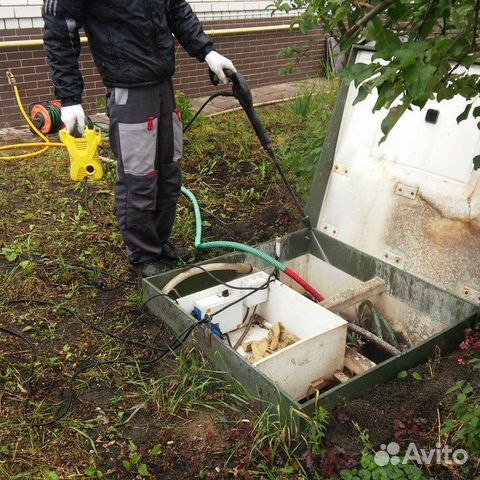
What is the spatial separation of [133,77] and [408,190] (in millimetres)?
1562

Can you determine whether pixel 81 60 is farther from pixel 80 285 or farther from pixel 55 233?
pixel 80 285

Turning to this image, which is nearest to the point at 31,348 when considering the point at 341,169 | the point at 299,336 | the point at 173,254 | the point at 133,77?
the point at 173,254

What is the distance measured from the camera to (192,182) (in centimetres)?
459

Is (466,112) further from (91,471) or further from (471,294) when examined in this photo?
(91,471)

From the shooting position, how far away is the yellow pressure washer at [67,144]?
428 cm

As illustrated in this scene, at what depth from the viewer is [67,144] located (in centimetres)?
429

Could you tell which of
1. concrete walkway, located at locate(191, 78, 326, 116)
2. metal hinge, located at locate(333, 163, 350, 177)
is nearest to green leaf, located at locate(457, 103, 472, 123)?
metal hinge, located at locate(333, 163, 350, 177)

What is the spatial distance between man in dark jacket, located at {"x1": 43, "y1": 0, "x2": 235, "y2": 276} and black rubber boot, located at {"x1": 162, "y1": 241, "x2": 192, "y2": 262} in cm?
27

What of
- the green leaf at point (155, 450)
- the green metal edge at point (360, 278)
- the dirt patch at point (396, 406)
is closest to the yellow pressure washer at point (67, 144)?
the green metal edge at point (360, 278)

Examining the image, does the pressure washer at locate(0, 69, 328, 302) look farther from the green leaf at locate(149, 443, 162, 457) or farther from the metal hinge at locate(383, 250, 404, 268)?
the green leaf at locate(149, 443, 162, 457)

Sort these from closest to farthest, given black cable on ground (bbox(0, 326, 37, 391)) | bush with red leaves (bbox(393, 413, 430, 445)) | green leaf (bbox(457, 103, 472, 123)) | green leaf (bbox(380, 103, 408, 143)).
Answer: green leaf (bbox(380, 103, 408, 143))
green leaf (bbox(457, 103, 472, 123))
bush with red leaves (bbox(393, 413, 430, 445))
black cable on ground (bbox(0, 326, 37, 391))

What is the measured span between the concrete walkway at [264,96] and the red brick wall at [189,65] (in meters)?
0.14

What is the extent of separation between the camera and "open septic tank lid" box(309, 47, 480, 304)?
9.16 ft

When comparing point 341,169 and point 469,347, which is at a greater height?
point 341,169
